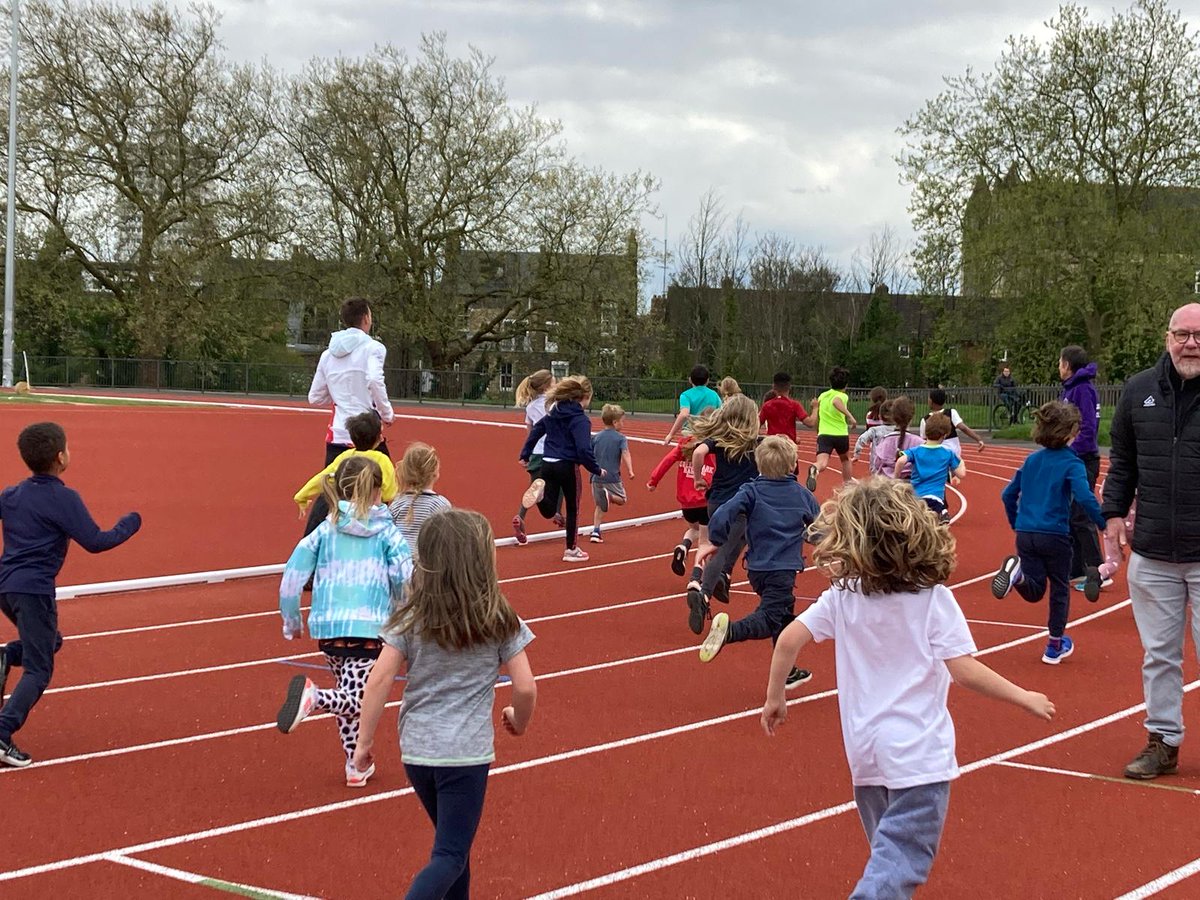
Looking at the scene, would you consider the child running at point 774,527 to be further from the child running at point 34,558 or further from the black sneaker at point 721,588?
the child running at point 34,558

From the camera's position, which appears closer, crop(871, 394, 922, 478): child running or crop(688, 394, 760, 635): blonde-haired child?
crop(688, 394, 760, 635): blonde-haired child

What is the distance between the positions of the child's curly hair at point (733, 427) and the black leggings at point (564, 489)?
10.2 ft

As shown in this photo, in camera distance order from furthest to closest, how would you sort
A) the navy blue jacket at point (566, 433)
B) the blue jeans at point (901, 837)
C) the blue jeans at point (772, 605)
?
1. the navy blue jacket at point (566, 433)
2. the blue jeans at point (772, 605)
3. the blue jeans at point (901, 837)

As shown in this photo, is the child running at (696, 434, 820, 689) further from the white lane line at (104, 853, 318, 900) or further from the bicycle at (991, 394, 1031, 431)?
the bicycle at (991, 394, 1031, 431)

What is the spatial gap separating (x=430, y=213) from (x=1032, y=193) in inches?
941

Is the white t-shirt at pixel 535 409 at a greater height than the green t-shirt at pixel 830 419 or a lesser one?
greater

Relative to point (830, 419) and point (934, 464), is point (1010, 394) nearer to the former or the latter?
point (830, 419)

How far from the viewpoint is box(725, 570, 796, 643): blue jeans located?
22.9ft

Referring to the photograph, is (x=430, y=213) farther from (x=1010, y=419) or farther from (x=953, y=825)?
(x=953, y=825)

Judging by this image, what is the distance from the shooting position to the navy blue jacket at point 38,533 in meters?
5.66

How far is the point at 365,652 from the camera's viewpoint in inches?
213

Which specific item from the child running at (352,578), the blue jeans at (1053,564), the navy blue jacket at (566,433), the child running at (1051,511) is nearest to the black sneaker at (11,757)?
the child running at (352,578)

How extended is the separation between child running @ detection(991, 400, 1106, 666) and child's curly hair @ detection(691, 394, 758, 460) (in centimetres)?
188

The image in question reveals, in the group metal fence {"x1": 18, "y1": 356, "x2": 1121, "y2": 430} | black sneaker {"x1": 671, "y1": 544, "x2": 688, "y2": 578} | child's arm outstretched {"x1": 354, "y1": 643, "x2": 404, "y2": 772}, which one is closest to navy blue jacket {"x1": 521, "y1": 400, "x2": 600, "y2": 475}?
black sneaker {"x1": 671, "y1": 544, "x2": 688, "y2": 578}
